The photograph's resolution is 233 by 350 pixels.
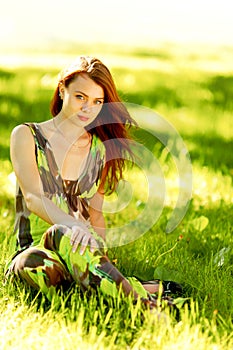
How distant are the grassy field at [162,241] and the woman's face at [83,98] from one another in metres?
0.45

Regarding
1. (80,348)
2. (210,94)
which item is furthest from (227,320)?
(210,94)

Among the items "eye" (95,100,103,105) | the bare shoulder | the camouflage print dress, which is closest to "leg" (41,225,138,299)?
the camouflage print dress

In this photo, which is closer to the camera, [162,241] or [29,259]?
[29,259]

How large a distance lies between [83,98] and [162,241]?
89cm

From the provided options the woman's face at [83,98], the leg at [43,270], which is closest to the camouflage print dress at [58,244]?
the leg at [43,270]

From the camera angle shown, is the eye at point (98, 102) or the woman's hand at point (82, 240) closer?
the woman's hand at point (82, 240)

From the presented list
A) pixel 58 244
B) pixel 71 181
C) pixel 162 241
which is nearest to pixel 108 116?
pixel 71 181

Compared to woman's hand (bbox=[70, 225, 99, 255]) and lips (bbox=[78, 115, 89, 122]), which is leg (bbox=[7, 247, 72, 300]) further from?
lips (bbox=[78, 115, 89, 122])

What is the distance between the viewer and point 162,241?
335 centimetres

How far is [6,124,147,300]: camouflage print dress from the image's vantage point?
2.49 metres

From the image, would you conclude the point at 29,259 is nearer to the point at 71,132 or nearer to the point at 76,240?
the point at 76,240

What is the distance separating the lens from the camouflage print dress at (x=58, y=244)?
249 centimetres

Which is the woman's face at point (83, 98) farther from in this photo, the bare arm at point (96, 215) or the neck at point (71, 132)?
the bare arm at point (96, 215)

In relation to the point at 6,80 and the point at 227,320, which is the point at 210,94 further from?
the point at 227,320
